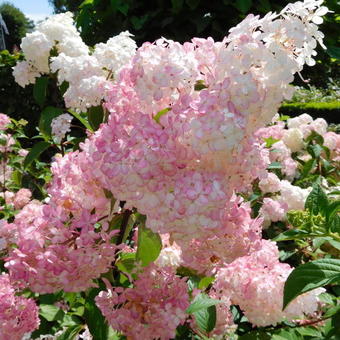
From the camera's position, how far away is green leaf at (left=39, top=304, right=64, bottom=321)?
140cm

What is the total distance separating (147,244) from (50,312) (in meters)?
0.52

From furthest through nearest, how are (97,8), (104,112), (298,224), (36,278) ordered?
1. (97,8)
2. (104,112)
3. (298,224)
4. (36,278)

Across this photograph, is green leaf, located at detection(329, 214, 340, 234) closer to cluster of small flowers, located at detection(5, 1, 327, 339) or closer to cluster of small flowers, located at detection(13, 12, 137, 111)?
cluster of small flowers, located at detection(5, 1, 327, 339)

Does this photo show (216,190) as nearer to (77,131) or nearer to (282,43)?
(282,43)

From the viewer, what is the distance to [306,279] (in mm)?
963

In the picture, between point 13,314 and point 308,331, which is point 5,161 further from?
point 308,331

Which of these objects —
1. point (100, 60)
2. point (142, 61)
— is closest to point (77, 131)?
point (100, 60)

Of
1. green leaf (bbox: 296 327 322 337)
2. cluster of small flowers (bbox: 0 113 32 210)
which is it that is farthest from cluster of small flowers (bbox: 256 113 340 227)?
cluster of small flowers (bbox: 0 113 32 210)

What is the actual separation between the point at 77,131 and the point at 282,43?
12.3 ft

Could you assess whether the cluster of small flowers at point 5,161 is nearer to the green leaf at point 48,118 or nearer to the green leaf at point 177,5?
the green leaf at point 48,118

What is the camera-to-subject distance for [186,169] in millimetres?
884

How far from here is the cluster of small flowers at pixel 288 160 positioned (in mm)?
1838

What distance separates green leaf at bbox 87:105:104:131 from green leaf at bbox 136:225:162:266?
49 cm

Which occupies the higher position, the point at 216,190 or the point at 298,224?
the point at 216,190
